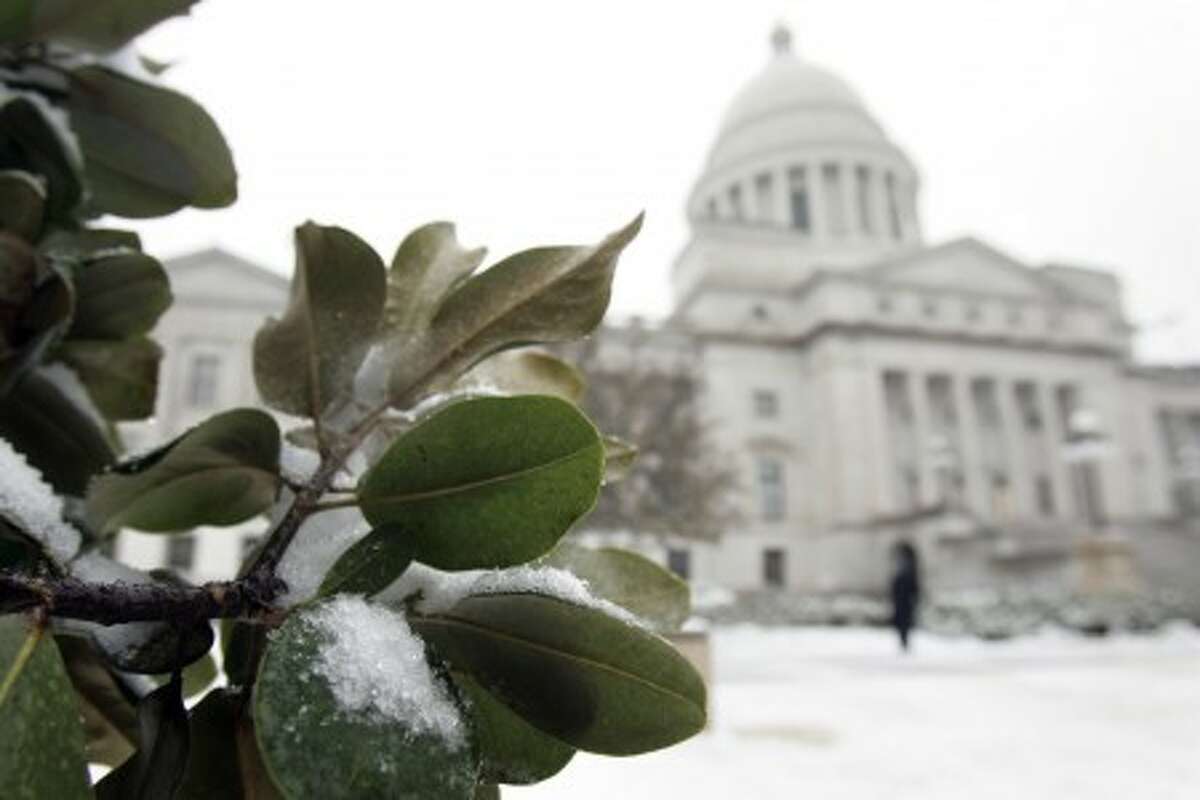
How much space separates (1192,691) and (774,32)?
3794 centimetres

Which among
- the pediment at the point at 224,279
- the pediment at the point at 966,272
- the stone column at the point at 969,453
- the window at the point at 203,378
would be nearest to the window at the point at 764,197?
the pediment at the point at 966,272

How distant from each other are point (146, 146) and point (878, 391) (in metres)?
26.2

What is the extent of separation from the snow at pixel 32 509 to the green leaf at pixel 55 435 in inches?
6.8

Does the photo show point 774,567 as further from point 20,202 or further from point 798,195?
point 20,202

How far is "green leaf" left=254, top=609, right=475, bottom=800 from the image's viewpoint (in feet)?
0.69

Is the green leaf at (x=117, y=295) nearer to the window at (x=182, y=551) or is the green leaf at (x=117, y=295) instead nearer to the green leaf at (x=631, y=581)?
the green leaf at (x=631, y=581)

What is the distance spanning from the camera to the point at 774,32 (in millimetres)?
38500

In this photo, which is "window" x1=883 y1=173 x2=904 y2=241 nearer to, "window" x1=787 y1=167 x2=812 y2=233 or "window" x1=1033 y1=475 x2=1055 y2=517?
"window" x1=787 y1=167 x2=812 y2=233

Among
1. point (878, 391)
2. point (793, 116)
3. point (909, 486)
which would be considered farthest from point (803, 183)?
point (909, 486)

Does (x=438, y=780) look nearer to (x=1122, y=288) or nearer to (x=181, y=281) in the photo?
(x=181, y=281)

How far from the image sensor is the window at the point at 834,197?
31.6 meters

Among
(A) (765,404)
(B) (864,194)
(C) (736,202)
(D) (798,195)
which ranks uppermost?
(C) (736,202)

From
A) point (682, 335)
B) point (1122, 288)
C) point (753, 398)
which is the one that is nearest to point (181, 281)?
point (682, 335)

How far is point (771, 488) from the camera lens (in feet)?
84.7
